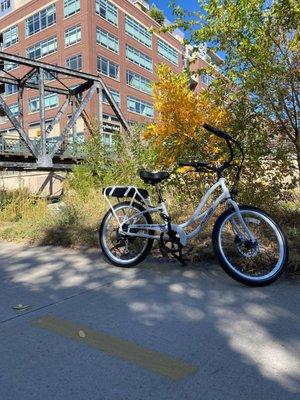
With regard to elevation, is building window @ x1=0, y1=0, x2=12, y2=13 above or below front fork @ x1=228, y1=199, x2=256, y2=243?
above

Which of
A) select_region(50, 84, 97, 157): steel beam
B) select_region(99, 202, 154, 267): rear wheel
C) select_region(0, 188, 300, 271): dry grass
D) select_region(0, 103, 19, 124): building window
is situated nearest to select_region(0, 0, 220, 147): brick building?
select_region(0, 103, 19, 124): building window

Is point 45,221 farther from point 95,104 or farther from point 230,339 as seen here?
point 95,104

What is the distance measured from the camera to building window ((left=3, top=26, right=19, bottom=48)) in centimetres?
5392

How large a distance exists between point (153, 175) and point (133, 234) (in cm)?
67

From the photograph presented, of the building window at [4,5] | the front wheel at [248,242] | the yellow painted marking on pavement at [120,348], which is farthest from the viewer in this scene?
the building window at [4,5]

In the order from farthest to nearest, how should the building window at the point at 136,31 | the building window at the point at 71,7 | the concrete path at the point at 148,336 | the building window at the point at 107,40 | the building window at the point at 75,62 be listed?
the building window at the point at 136,31 → the building window at the point at 107,40 → the building window at the point at 71,7 → the building window at the point at 75,62 → the concrete path at the point at 148,336

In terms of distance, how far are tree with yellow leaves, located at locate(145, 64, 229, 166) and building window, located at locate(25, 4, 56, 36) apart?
47555 millimetres

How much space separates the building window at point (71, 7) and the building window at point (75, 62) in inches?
192

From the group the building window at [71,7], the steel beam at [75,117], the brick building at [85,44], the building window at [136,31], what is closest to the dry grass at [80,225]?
the steel beam at [75,117]

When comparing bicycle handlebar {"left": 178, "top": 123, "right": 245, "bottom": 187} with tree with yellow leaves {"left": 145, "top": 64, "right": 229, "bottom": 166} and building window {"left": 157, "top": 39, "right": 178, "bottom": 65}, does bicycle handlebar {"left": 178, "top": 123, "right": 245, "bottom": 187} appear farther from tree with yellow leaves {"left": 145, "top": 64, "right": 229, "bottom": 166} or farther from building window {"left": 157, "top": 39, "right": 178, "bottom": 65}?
building window {"left": 157, "top": 39, "right": 178, "bottom": 65}

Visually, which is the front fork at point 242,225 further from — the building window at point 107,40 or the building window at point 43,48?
the building window at point 43,48

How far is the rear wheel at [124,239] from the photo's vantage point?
4750 millimetres

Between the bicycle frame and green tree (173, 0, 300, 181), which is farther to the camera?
green tree (173, 0, 300, 181)

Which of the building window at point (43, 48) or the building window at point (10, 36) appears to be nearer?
the building window at point (43, 48)
